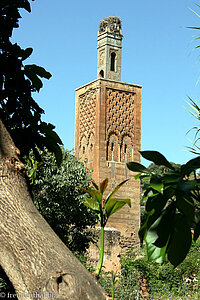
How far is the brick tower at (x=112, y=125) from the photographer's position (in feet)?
55.7

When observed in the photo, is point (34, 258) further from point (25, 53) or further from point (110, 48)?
point (110, 48)

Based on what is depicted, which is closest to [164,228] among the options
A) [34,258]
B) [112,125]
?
[34,258]

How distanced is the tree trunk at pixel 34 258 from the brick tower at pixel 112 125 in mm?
14931

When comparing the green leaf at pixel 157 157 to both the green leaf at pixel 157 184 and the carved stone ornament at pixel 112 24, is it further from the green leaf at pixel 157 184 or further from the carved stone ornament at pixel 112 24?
the carved stone ornament at pixel 112 24

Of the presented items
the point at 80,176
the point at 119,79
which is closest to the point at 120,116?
the point at 119,79

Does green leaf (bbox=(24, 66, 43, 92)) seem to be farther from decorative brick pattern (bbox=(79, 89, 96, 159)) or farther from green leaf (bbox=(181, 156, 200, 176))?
decorative brick pattern (bbox=(79, 89, 96, 159))

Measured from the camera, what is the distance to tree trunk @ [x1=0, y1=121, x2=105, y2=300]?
1.44 m

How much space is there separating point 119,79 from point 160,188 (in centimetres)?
1699

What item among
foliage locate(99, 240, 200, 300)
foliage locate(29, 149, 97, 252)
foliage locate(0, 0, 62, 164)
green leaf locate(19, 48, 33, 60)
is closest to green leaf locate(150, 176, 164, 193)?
foliage locate(0, 0, 62, 164)

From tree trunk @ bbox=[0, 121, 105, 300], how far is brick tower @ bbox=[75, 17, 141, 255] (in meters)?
14.9

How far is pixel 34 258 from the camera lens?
150 cm

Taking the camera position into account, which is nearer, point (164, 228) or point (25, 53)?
point (164, 228)

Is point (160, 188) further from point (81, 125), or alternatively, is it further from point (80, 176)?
point (81, 125)

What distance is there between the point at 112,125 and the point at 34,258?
52.4ft
